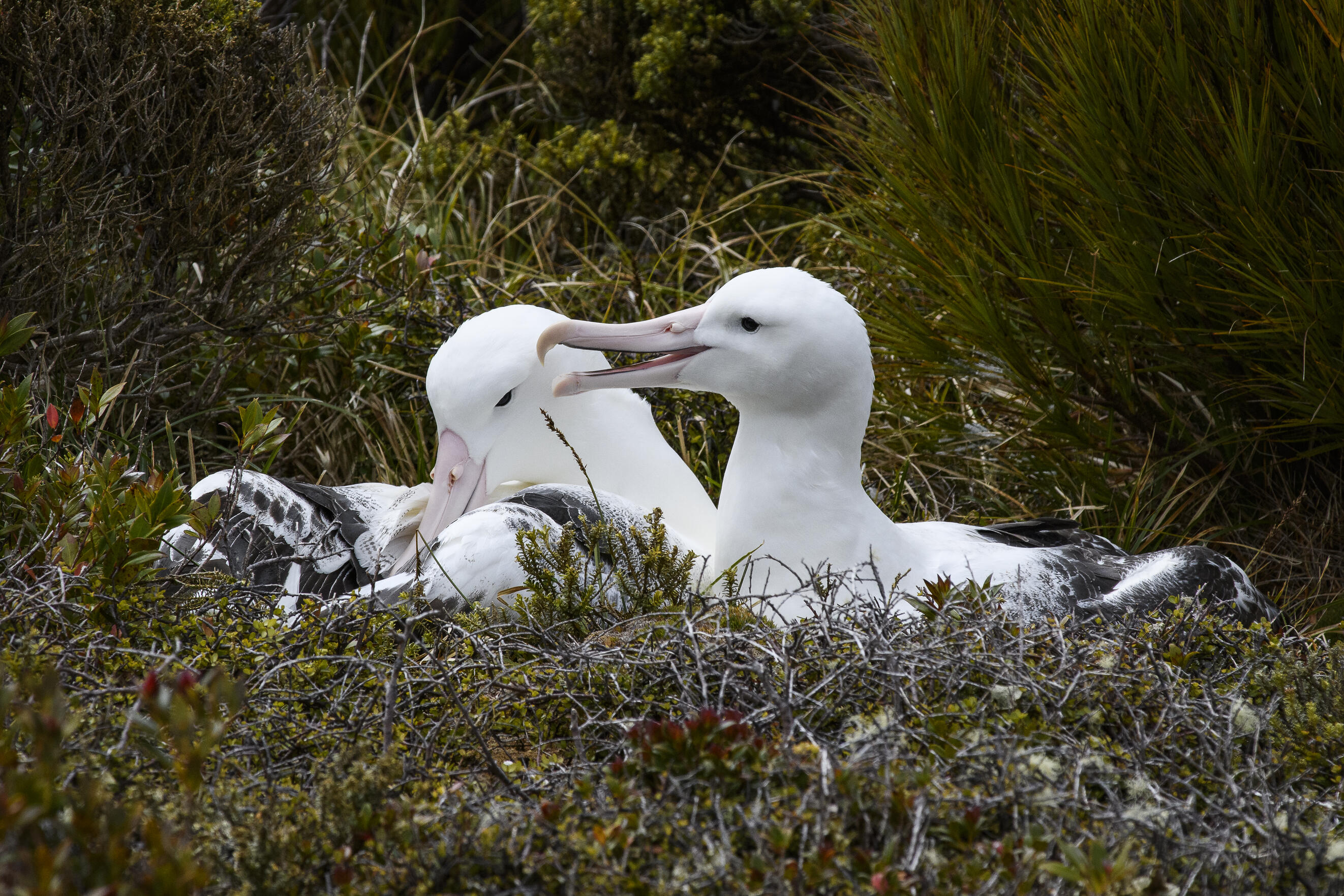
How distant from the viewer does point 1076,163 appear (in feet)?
11.8

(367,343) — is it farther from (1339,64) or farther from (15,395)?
(1339,64)

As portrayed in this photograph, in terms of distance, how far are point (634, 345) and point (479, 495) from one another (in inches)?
32.0

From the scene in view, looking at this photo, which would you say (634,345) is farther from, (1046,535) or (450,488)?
(1046,535)

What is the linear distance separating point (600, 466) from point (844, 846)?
2.23m

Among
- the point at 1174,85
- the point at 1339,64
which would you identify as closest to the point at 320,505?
the point at 1174,85

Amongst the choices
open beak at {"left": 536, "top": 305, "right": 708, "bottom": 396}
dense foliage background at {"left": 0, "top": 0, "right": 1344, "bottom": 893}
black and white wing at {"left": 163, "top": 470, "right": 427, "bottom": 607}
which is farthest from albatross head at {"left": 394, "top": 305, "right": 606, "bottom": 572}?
dense foliage background at {"left": 0, "top": 0, "right": 1344, "bottom": 893}

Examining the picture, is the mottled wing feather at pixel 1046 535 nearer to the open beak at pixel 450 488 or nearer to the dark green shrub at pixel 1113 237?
the dark green shrub at pixel 1113 237

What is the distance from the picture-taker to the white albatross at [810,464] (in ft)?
10.0

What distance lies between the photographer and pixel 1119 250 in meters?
3.63

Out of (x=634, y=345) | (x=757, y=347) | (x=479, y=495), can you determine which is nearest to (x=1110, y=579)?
(x=757, y=347)

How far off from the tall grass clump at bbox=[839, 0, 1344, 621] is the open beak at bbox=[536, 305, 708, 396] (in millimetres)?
1180

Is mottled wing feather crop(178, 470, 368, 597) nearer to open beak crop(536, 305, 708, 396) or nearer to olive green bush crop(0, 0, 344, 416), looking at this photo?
olive green bush crop(0, 0, 344, 416)

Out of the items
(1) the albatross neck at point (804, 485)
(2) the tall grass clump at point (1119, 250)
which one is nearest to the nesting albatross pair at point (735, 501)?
(1) the albatross neck at point (804, 485)

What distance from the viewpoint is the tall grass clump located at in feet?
10.9
